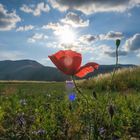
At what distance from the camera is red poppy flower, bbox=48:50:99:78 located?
2863 mm

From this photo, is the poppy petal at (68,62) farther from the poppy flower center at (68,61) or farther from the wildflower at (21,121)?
the wildflower at (21,121)

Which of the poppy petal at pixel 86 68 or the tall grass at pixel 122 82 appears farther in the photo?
the tall grass at pixel 122 82

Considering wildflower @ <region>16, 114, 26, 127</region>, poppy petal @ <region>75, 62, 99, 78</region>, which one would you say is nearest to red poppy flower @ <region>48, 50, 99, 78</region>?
poppy petal @ <region>75, 62, 99, 78</region>

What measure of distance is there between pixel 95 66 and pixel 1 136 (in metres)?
2.77

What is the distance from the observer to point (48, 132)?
205 inches

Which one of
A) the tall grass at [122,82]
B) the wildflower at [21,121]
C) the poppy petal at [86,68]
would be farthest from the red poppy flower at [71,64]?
the tall grass at [122,82]

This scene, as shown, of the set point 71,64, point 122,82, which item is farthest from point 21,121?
point 122,82

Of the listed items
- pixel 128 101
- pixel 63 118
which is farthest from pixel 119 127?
pixel 128 101

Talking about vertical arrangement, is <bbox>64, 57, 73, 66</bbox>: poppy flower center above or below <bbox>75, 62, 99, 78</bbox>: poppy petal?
above

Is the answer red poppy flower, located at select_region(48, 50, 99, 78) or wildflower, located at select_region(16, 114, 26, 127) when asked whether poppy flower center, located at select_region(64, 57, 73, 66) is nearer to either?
red poppy flower, located at select_region(48, 50, 99, 78)

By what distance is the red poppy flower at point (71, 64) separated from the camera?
286cm

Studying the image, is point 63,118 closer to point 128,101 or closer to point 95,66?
point 128,101

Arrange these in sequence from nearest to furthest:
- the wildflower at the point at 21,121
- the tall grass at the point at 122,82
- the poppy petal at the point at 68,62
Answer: the poppy petal at the point at 68,62, the wildflower at the point at 21,121, the tall grass at the point at 122,82

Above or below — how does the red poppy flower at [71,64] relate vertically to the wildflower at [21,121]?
above
